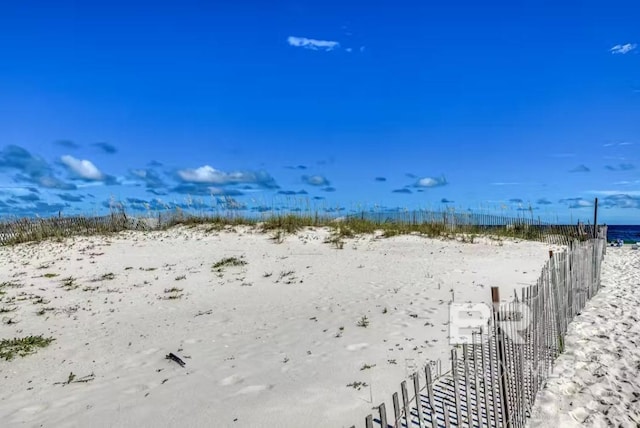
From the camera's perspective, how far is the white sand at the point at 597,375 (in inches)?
179

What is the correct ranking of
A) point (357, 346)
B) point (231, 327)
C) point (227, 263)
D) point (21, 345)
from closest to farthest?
point (357, 346) → point (21, 345) → point (231, 327) → point (227, 263)

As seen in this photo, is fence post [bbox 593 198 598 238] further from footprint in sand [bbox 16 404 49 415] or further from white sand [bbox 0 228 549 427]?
footprint in sand [bbox 16 404 49 415]

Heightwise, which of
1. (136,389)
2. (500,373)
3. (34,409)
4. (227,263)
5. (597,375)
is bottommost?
(34,409)

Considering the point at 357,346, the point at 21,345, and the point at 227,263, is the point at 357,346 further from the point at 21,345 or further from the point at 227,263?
the point at 227,263

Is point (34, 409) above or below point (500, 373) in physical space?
below

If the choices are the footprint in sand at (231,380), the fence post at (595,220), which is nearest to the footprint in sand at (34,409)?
the footprint in sand at (231,380)

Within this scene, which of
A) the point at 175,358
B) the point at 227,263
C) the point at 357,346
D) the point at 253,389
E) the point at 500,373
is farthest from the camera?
the point at 227,263

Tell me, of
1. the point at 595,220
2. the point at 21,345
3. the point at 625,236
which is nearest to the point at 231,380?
the point at 21,345

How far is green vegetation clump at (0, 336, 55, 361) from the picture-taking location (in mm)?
6730

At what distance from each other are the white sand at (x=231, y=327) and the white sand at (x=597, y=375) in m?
1.48

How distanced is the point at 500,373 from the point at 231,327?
5067 millimetres

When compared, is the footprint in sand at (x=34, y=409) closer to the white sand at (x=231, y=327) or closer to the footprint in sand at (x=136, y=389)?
the white sand at (x=231, y=327)

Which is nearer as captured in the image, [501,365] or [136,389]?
[501,365]

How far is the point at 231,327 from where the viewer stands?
309 inches
